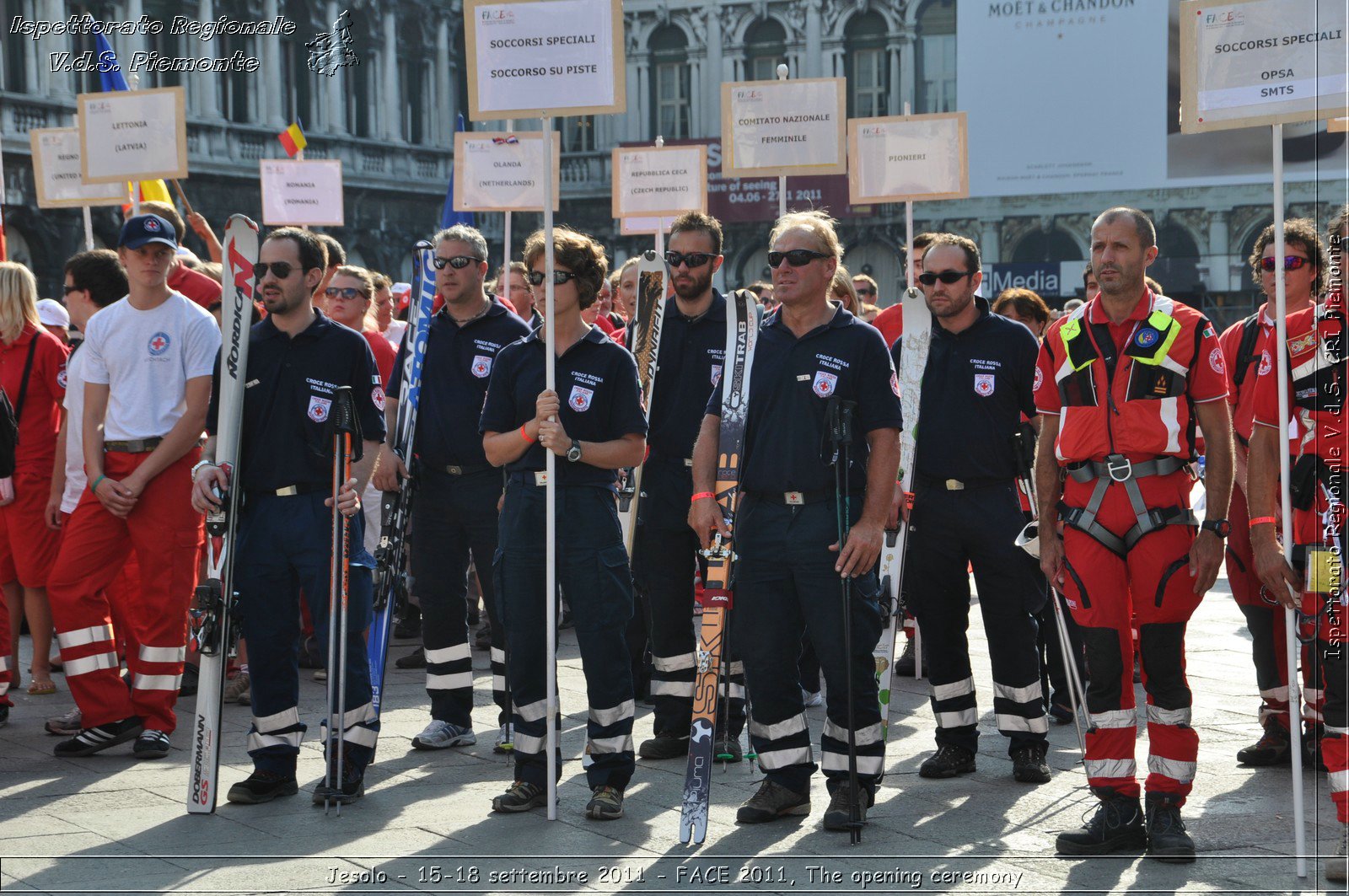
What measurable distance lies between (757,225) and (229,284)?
35218mm

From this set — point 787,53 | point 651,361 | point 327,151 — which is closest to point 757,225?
point 787,53

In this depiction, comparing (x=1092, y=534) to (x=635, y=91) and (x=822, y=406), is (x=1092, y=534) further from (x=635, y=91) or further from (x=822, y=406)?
(x=635, y=91)

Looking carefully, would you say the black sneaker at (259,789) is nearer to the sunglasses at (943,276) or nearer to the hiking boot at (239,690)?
the hiking boot at (239,690)

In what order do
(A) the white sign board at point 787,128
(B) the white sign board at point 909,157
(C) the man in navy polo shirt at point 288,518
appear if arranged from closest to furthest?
1. (C) the man in navy polo shirt at point 288,518
2. (B) the white sign board at point 909,157
3. (A) the white sign board at point 787,128

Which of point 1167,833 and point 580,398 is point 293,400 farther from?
point 1167,833

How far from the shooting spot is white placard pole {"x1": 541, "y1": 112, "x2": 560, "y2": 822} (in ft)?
17.7

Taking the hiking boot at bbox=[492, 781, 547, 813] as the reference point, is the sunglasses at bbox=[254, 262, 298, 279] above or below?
above

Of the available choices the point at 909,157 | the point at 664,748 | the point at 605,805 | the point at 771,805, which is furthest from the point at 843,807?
the point at 909,157

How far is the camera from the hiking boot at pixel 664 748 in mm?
6449

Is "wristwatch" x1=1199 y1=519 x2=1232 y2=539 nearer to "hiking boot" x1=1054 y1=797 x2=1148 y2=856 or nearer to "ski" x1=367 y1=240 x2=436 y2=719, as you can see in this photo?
"hiking boot" x1=1054 y1=797 x2=1148 y2=856

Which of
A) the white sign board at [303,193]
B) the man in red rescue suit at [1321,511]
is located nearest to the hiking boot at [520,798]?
the man in red rescue suit at [1321,511]

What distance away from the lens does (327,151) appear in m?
32.7

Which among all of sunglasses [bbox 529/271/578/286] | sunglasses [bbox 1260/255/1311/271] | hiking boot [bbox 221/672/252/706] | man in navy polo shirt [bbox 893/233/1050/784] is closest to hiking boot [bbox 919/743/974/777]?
man in navy polo shirt [bbox 893/233/1050/784]

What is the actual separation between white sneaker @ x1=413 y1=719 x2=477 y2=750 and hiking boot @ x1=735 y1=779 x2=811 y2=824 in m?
1.69
